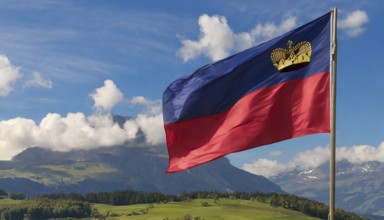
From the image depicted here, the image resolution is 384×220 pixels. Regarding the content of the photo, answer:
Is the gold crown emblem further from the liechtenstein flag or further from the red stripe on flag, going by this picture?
the red stripe on flag

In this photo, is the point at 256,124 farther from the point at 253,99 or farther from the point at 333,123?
the point at 333,123

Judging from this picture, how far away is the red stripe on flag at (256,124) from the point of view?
74.4ft

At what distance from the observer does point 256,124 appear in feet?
77.8

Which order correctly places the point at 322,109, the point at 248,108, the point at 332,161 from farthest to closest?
the point at 248,108, the point at 322,109, the point at 332,161

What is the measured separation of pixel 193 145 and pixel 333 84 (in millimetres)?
7277

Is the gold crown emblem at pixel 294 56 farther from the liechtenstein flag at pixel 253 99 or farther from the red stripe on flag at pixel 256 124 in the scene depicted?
the red stripe on flag at pixel 256 124

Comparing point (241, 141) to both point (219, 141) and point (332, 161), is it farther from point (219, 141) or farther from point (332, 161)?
point (332, 161)

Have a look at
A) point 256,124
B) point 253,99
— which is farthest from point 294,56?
point 256,124

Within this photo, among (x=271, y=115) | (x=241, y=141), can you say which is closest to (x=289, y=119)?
(x=271, y=115)

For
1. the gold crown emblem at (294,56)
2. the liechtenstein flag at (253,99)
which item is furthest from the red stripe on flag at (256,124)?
the gold crown emblem at (294,56)

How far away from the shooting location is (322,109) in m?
22.5

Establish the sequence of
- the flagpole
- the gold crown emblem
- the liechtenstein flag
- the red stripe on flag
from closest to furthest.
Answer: the flagpole < the red stripe on flag < the liechtenstein flag < the gold crown emblem

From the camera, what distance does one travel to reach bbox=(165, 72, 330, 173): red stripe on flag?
22688 millimetres

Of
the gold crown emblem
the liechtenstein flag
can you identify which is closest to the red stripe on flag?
the liechtenstein flag
